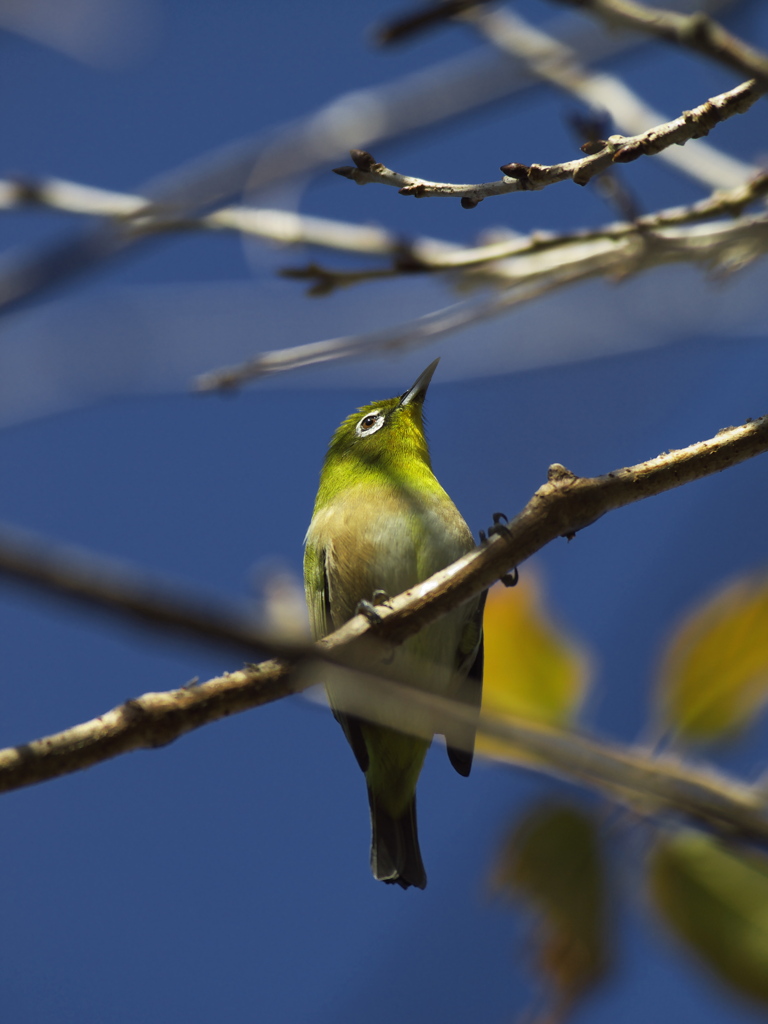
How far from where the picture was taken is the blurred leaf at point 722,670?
255 cm

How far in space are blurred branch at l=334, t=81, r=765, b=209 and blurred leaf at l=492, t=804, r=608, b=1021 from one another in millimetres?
1594

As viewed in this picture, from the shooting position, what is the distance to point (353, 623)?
8.80ft

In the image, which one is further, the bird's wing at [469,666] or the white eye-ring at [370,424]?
the white eye-ring at [370,424]

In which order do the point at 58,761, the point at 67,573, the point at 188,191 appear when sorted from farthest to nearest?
the point at 188,191
the point at 58,761
the point at 67,573

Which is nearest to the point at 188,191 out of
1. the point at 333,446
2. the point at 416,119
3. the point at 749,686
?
the point at 416,119

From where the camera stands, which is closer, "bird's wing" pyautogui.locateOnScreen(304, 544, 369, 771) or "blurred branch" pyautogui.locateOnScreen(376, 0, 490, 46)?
"blurred branch" pyautogui.locateOnScreen(376, 0, 490, 46)

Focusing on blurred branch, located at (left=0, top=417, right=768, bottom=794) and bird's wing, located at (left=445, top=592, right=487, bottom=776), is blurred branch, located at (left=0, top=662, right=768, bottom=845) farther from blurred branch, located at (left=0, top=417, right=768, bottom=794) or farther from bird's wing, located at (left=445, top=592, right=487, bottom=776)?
bird's wing, located at (left=445, top=592, right=487, bottom=776)

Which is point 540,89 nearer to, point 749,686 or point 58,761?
point 749,686

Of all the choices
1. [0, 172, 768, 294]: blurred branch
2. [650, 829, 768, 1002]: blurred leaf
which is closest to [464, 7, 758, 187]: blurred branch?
[0, 172, 768, 294]: blurred branch

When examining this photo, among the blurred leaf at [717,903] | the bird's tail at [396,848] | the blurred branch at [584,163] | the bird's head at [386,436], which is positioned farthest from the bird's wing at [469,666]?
the blurred branch at [584,163]

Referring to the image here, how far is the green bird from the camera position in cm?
491

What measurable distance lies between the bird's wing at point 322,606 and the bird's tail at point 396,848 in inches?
9.7

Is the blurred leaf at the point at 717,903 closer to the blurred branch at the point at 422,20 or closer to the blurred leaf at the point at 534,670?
the blurred leaf at the point at 534,670

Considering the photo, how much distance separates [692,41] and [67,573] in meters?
1.64
